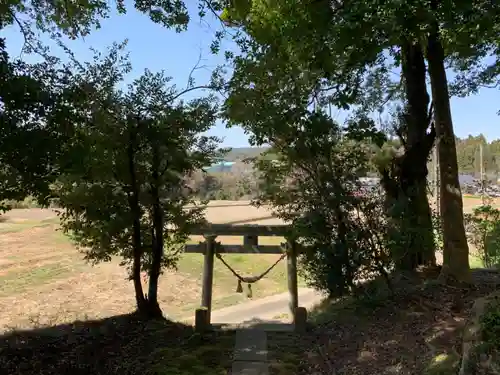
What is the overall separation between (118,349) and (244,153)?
345 centimetres

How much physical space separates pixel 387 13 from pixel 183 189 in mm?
3489

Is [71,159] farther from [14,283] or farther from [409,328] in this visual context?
[14,283]

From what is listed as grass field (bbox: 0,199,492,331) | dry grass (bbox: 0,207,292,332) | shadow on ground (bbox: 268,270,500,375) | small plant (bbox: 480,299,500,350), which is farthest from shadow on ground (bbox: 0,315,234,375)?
small plant (bbox: 480,299,500,350)

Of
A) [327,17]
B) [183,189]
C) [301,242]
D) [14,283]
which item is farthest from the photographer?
[14,283]

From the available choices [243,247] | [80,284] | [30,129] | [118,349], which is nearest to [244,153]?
[243,247]

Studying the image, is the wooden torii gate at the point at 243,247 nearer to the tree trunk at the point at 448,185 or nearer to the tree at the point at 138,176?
the tree at the point at 138,176

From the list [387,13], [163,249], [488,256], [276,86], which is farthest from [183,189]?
[488,256]

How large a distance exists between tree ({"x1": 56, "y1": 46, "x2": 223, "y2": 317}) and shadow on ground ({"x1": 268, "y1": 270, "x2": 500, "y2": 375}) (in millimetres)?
2021

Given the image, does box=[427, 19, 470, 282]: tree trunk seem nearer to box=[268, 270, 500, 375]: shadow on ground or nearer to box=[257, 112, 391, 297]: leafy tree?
box=[268, 270, 500, 375]: shadow on ground

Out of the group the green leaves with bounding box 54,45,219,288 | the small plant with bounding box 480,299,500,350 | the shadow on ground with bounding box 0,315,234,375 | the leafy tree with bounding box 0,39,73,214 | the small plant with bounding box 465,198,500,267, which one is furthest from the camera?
the small plant with bounding box 465,198,500,267

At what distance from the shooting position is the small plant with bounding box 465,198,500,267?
797cm

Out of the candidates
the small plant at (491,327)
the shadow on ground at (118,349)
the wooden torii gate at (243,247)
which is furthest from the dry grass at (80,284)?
the small plant at (491,327)

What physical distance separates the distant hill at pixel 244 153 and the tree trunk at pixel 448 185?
8.00 feet

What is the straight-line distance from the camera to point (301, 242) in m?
6.50
